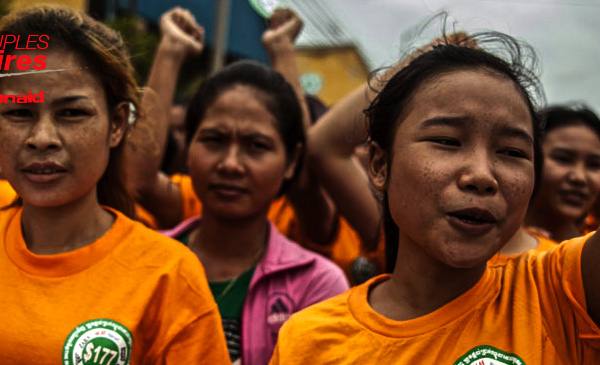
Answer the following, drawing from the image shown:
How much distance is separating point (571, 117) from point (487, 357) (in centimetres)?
195

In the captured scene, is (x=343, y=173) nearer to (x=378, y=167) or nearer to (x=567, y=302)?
(x=378, y=167)

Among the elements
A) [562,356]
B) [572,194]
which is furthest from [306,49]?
[562,356]

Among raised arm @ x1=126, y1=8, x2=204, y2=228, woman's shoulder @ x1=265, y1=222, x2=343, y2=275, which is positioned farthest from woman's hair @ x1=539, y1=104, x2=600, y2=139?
raised arm @ x1=126, y1=8, x2=204, y2=228

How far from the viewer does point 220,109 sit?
2.33 metres

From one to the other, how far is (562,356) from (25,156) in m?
1.43

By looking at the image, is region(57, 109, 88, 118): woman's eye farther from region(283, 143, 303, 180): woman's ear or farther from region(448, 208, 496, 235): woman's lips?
region(448, 208, 496, 235): woman's lips

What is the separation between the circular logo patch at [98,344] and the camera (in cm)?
152

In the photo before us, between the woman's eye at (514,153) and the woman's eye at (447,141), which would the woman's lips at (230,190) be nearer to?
the woman's eye at (447,141)

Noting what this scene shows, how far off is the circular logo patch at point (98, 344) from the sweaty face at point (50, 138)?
37cm

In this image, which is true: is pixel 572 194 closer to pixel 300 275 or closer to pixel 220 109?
pixel 300 275

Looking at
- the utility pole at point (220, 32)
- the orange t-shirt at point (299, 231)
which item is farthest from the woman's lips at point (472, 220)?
the utility pole at point (220, 32)

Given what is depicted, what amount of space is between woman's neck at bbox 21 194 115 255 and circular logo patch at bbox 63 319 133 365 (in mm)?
279

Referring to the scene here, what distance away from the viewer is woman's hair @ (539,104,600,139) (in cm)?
289

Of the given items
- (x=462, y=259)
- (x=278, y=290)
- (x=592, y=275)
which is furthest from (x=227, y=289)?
(x=592, y=275)
